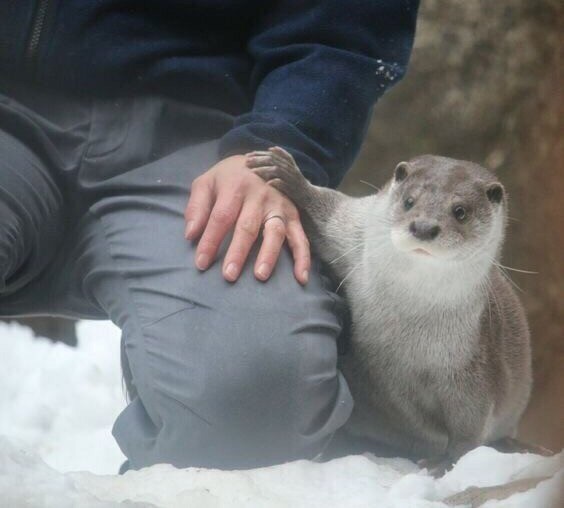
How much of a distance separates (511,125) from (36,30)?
19.9 inches

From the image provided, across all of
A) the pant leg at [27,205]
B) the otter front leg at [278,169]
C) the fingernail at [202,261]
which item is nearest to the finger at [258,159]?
the otter front leg at [278,169]

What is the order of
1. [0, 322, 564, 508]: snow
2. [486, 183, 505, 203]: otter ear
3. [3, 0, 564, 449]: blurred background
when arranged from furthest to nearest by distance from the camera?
[486, 183, 505, 203]: otter ear, [3, 0, 564, 449]: blurred background, [0, 322, 564, 508]: snow

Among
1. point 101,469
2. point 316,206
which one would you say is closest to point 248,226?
point 316,206

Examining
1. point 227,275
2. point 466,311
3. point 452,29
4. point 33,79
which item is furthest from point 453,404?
point 33,79

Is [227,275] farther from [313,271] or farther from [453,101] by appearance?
[453,101]

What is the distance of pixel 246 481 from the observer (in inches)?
36.9

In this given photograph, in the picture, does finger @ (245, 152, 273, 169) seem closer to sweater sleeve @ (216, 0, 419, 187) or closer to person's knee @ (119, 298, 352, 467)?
sweater sleeve @ (216, 0, 419, 187)

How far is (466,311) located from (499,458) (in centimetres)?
24

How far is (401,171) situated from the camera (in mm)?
1074

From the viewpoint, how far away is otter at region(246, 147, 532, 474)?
44.6 inches

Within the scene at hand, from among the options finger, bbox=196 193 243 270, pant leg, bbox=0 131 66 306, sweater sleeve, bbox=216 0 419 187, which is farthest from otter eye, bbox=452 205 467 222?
pant leg, bbox=0 131 66 306

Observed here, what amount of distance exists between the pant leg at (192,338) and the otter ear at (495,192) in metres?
0.25

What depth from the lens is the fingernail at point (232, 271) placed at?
3.55 ft

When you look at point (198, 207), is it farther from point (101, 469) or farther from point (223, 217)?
point (101, 469)
